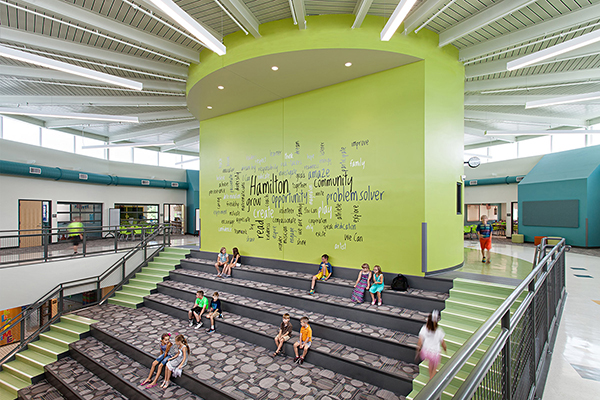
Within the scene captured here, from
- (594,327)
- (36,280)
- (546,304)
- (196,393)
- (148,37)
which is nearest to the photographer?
(546,304)

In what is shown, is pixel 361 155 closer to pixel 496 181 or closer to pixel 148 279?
pixel 148 279

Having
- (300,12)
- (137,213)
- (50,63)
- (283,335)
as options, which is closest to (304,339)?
(283,335)

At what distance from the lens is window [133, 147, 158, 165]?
18.1 m

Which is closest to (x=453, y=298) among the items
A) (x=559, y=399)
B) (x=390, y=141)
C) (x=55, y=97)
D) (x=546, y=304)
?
(x=546, y=304)

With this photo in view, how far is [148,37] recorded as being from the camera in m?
6.23

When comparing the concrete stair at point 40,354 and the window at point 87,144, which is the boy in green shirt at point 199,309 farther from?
the window at point 87,144

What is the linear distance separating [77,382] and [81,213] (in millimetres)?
12572

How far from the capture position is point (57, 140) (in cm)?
1410

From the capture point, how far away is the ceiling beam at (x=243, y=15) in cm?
520

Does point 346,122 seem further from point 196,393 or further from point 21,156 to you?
point 21,156

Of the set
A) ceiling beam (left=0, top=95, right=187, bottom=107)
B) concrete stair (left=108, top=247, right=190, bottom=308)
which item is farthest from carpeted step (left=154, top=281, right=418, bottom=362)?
ceiling beam (left=0, top=95, right=187, bottom=107)

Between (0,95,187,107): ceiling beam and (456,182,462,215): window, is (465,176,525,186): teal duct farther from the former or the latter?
(0,95,187,107): ceiling beam

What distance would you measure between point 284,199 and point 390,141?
3293 mm

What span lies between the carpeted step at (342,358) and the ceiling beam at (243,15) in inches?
242
